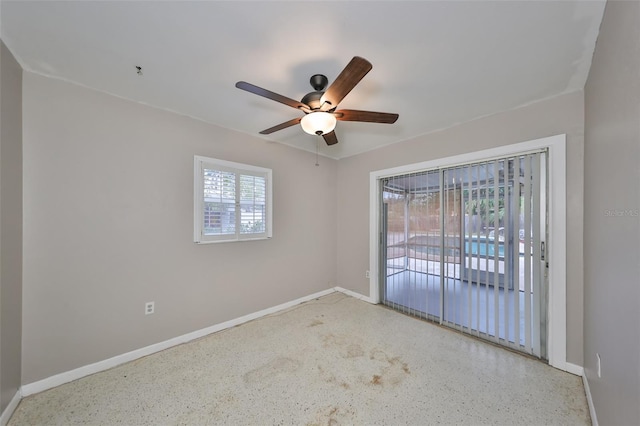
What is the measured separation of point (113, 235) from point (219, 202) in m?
0.96

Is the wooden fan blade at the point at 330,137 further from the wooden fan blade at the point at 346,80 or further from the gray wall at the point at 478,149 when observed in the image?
the gray wall at the point at 478,149

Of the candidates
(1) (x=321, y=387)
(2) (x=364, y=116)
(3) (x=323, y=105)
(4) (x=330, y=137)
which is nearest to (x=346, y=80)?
(3) (x=323, y=105)

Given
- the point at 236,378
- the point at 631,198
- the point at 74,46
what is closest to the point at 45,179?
the point at 74,46

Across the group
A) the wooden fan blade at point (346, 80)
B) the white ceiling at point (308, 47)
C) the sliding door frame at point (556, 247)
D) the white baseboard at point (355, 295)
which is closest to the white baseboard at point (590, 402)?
the sliding door frame at point (556, 247)

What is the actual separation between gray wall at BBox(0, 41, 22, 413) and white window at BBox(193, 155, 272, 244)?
3.84 feet

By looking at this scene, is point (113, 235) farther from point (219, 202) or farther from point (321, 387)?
point (321, 387)

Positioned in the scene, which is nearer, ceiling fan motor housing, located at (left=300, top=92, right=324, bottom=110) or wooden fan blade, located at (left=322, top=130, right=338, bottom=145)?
ceiling fan motor housing, located at (left=300, top=92, right=324, bottom=110)

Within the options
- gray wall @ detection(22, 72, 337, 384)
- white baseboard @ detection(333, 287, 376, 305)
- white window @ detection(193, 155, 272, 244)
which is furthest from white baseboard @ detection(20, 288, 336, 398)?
white baseboard @ detection(333, 287, 376, 305)

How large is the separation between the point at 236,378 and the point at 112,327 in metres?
1.20

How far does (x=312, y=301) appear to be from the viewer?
3.54 m

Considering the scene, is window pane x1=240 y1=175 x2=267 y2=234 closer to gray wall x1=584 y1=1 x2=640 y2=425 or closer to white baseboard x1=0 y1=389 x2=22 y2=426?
white baseboard x1=0 y1=389 x2=22 y2=426

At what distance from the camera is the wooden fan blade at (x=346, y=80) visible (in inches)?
50.0

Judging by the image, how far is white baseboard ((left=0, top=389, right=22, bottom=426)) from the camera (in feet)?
4.71

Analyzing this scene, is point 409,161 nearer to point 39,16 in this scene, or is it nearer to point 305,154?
point 305,154
